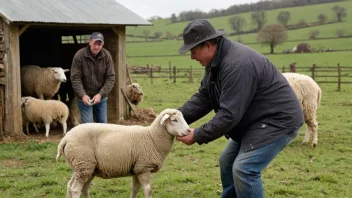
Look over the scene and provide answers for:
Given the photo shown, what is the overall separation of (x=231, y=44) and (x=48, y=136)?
822 centimetres

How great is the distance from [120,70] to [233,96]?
967 cm

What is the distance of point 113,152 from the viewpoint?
17.5 feet

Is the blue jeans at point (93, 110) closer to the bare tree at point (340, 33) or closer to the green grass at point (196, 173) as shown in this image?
the green grass at point (196, 173)

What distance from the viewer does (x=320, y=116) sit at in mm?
14773

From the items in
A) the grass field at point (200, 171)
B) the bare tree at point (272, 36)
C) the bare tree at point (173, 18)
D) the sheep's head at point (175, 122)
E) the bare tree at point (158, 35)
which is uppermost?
the bare tree at point (173, 18)

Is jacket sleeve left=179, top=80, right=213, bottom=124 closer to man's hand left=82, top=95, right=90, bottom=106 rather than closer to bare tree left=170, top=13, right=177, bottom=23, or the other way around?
man's hand left=82, top=95, right=90, bottom=106

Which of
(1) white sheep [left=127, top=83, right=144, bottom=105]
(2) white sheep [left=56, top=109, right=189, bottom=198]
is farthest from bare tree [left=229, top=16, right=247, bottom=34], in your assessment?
(2) white sheep [left=56, top=109, right=189, bottom=198]

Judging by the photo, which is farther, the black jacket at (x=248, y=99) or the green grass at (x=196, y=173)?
the green grass at (x=196, y=173)

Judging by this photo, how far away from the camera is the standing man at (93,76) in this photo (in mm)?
7977

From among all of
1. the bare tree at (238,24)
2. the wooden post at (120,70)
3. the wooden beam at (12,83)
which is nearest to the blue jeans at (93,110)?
the wooden beam at (12,83)

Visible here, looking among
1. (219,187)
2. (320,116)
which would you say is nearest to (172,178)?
(219,187)

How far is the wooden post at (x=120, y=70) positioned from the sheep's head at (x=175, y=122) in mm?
8295

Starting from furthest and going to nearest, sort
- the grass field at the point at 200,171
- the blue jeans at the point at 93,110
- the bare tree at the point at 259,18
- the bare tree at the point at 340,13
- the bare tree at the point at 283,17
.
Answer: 1. the bare tree at the point at 259,18
2. the bare tree at the point at 283,17
3. the bare tree at the point at 340,13
4. the blue jeans at the point at 93,110
5. the grass field at the point at 200,171

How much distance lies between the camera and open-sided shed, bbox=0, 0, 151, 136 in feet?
34.4
